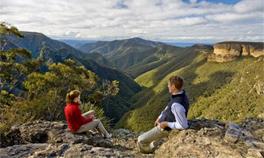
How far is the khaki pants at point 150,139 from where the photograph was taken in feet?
27.9

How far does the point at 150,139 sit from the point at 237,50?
163 m

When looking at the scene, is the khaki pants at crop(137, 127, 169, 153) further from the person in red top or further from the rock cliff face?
the person in red top

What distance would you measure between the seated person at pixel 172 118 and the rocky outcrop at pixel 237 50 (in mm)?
157658

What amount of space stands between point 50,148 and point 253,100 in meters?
79.3

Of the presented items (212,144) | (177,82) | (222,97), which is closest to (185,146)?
(212,144)

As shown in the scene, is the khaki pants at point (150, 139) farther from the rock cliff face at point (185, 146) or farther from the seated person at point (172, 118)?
the rock cliff face at point (185, 146)

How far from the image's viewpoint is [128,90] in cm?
19312

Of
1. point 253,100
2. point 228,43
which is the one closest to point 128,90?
point 228,43

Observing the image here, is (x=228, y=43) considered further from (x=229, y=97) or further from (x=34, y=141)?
(x=34, y=141)

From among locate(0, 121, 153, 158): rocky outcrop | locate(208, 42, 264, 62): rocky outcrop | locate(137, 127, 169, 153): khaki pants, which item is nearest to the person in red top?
locate(0, 121, 153, 158): rocky outcrop

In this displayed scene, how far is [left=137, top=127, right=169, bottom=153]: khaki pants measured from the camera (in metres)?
8.49

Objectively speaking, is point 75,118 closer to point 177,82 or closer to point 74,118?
point 74,118

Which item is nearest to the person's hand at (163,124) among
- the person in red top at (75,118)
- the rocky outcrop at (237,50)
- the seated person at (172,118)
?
the seated person at (172,118)

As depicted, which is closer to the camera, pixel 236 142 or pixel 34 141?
pixel 236 142
